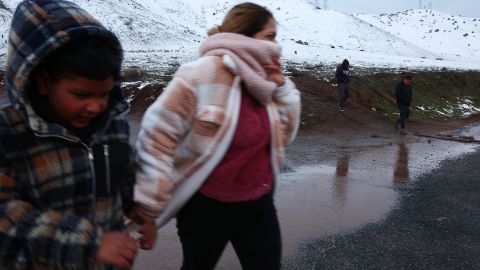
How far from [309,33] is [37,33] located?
52.2 metres

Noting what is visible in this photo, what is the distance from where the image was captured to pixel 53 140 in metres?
1.61

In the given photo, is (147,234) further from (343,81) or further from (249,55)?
(343,81)

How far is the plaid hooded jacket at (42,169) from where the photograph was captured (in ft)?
5.04

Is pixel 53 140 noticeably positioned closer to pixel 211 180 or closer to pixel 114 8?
pixel 211 180

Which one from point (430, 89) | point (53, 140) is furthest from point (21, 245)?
point (430, 89)

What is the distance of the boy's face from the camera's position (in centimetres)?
160

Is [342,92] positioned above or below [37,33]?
below

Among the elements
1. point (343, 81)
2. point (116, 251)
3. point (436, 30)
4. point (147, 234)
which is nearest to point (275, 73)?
point (147, 234)

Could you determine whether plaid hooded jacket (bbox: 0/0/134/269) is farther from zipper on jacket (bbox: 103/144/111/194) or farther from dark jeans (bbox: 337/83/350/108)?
dark jeans (bbox: 337/83/350/108)

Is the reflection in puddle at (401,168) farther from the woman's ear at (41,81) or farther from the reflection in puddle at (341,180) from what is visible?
the woman's ear at (41,81)

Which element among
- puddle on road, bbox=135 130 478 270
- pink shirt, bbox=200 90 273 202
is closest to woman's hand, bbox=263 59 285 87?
pink shirt, bbox=200 90 273 202

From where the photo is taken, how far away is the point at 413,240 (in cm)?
501

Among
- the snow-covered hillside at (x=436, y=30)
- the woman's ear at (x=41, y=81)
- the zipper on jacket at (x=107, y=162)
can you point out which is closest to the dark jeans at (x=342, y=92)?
the zipper on jacket at (x=107, y=162)

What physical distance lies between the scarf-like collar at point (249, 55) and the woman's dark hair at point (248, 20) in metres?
0.05
